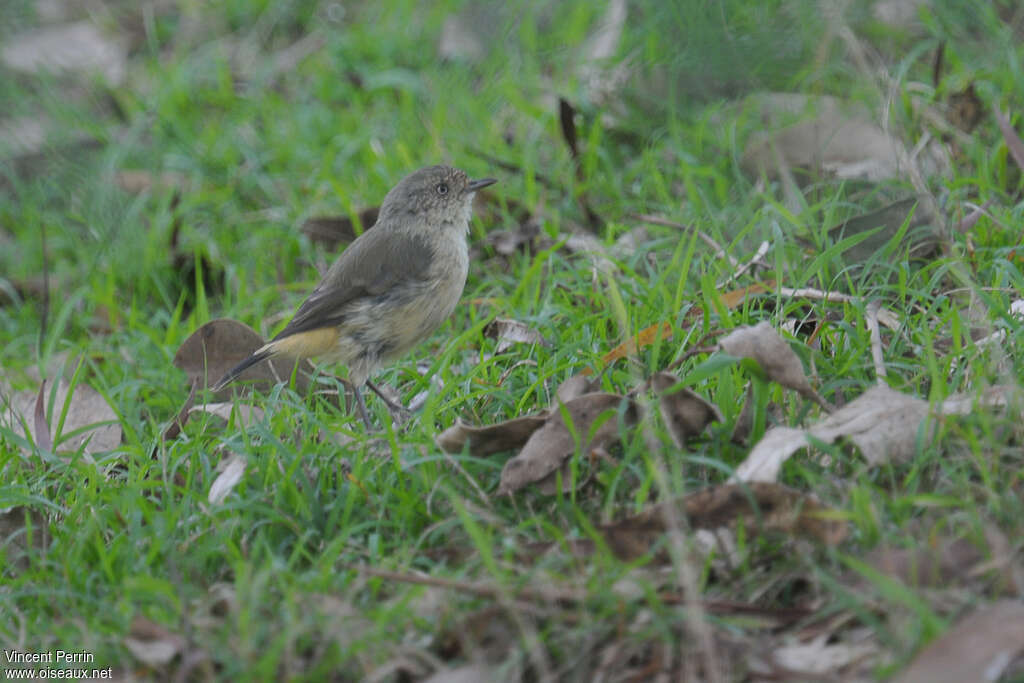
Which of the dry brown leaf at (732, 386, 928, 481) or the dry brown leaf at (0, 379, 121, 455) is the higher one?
the dry brown leaf at (732, 386, 928, 481)

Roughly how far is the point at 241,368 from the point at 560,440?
6.12 feet

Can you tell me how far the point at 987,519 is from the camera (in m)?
3.16

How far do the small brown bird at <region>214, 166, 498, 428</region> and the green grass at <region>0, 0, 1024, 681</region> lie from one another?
0.72ft

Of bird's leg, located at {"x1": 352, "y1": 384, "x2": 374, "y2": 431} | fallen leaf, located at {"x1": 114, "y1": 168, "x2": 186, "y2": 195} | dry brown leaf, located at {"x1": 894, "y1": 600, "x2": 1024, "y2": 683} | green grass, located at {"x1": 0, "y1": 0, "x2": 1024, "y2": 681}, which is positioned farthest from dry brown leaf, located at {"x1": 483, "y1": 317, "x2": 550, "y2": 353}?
fallen leaf, located at {"x1": 114, "y1": 168, "x2": 186, "y2": 195}

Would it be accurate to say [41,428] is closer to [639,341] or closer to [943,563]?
[639,341]

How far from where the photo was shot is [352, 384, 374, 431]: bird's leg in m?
4.53

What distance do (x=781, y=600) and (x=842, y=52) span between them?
3632 mm

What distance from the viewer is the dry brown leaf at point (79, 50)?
8.59 metres

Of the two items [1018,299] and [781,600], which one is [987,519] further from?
[1018,299]

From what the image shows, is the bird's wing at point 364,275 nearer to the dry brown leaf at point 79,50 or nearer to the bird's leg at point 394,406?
the bird's leg at point 394,406

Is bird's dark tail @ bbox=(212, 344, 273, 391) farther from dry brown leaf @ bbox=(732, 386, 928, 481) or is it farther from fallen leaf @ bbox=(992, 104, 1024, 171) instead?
fallen leaf @ bbox=(992, 104, 1024, 171)

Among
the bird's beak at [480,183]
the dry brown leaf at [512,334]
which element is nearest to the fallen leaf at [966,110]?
the bird's beak at [480,183]

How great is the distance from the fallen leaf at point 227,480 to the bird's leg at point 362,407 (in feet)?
1.83

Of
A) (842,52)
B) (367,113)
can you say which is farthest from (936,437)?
(367,113)
